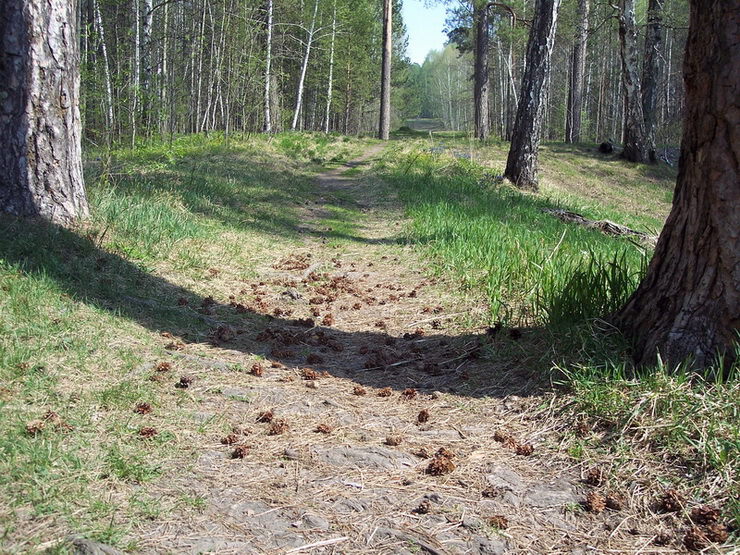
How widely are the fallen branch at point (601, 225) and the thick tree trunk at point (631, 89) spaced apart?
11.5 m

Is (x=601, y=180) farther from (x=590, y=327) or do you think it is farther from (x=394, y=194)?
(x=590, y=327)

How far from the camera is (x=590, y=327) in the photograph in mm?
3529

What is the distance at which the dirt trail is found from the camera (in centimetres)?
221

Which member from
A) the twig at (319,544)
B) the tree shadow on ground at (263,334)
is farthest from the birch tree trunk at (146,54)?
the twig at (319,544)

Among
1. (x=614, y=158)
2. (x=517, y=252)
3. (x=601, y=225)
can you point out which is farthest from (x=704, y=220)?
(x=614, y=158)

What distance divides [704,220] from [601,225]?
6867 mm

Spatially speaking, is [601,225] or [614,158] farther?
[614,158]

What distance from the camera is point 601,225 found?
9.52 metres

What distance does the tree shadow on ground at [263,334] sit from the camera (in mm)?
3789

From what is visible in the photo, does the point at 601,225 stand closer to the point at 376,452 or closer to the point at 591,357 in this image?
the point at 591,357

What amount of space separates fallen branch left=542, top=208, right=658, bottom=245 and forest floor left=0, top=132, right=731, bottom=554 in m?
5.12

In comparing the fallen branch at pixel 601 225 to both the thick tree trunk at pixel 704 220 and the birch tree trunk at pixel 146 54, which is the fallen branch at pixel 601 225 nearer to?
the thick tree trunk at pixel 704 220

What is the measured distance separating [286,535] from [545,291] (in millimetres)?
2774

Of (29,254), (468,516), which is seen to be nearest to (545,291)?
(468,516)
